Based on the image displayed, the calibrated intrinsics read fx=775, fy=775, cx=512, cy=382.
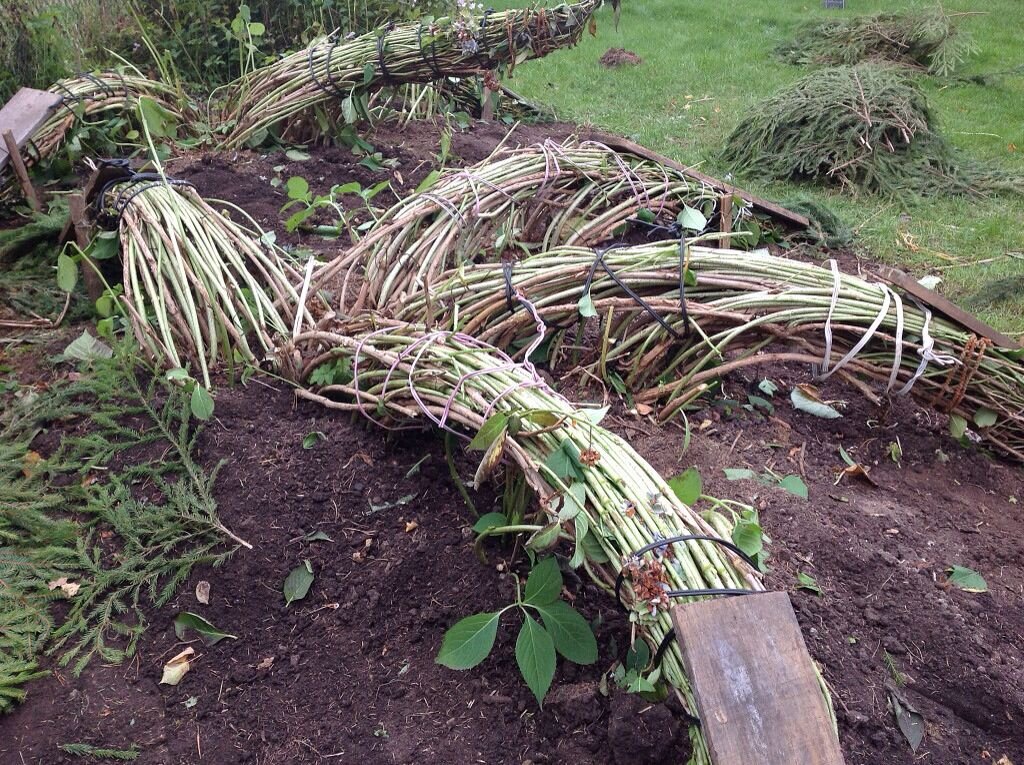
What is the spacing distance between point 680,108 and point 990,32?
463cm

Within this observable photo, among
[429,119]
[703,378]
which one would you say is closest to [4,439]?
[703,378]

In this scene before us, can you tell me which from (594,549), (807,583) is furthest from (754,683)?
(807,583)

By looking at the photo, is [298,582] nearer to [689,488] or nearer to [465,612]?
[465,612]

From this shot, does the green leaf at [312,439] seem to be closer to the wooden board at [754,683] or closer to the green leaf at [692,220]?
the wooden board at [754,683]

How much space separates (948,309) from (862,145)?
9.98 feet

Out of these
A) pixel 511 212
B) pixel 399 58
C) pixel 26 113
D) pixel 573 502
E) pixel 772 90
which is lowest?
pixel 772 90

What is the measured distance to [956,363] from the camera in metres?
2.19

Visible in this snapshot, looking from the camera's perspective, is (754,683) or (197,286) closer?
(754,683)

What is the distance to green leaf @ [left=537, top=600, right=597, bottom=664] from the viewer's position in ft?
5.20

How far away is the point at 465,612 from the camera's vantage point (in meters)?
1.83

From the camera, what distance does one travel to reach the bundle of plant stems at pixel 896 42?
750cm

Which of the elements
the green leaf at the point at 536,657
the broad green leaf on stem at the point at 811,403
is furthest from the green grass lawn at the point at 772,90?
the green leaf at the point at 536,657

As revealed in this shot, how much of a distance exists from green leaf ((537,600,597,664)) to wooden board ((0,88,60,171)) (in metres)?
3.42

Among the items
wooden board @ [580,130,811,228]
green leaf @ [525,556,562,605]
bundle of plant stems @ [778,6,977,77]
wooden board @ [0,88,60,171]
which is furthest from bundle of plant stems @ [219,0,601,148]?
bundle of plant stems @ [778,6,977,77]
